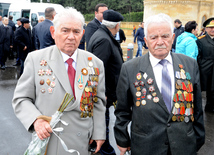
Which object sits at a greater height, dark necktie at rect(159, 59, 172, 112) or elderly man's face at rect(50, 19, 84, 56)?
elderly man's face at rect(50, 19, 84, 56)

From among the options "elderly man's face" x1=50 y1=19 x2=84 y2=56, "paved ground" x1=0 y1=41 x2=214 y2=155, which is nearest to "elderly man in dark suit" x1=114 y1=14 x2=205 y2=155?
"elderly man's face" x1=50 y1=19 x2=84 y2=56

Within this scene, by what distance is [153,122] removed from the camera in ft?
7.25

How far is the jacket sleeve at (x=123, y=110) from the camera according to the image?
92.9 inches

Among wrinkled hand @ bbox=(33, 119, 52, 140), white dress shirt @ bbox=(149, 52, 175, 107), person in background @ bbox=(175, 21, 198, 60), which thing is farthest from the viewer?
person in background @ bbox=(175, 21, 198, 60)

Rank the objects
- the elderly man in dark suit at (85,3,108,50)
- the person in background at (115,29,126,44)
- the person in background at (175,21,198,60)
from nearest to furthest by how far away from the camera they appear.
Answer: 1. the elderly man in dark suit at (85,3,108,50)
2. the person in background at (175,21,198,60)
3. the person in background at (115,29,126,44)

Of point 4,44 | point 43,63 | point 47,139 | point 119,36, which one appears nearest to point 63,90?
point 43,63

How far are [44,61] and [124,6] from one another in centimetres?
4799

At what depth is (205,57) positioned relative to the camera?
20.3ft

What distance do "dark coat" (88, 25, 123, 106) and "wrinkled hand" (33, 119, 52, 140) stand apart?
1747 mm

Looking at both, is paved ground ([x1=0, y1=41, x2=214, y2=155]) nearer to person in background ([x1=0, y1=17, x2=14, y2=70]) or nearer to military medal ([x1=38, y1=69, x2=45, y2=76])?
military medal ([x1=38, y1=69, x2=45, y2=76])

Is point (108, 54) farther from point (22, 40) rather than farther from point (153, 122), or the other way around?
point (22, 40)

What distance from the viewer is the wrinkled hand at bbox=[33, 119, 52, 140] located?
6.73 feet

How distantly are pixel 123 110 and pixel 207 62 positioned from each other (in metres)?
4.45

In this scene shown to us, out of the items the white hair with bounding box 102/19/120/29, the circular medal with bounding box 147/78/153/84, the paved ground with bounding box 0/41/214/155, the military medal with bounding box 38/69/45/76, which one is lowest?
the paved ground with bounding box 0/41/214/155
